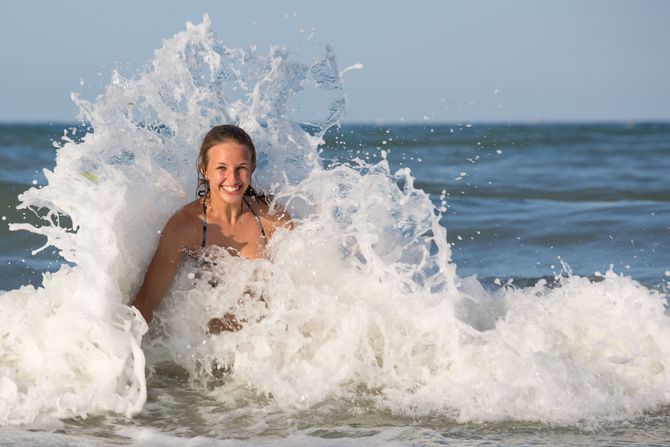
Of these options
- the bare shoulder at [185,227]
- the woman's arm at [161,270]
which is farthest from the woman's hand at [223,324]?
the bare shoulder at [185,227]

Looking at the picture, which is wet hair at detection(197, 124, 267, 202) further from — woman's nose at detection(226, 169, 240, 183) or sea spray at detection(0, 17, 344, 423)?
sea spray at detection(0, 17, 344, 423)

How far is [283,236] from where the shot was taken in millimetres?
5289

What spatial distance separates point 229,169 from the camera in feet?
16.9

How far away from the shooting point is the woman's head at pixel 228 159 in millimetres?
5137

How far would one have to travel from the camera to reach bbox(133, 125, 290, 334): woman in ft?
16.8

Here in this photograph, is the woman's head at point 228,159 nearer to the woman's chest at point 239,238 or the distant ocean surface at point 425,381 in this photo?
the woman's chest at point 239,238

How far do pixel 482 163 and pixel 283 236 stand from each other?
12.8 meters

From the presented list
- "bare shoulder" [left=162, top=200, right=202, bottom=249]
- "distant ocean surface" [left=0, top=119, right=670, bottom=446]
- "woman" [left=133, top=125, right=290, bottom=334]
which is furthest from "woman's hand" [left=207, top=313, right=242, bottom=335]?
"bare shoulder" [left=162, top=200, right=202, bottom=249]

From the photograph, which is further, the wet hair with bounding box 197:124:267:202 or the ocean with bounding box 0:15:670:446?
the wet hair with bounding box 197:124:267:202

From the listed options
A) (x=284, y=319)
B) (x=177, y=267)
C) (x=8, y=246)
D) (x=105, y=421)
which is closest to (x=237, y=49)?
(x=177, y=267)

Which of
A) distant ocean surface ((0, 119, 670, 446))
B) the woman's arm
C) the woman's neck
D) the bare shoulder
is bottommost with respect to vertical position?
distant ocean surface ((0, 119, 670, 446))

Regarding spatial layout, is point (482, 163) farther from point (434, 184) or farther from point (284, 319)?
point (284, 319)

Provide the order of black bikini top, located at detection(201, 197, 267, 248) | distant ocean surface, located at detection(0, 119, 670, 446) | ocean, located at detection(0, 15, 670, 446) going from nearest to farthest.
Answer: distant ocean surface, located at detection(0, 119, 670, 446)
ocean, located at detection(0, 15, 670, 446)
black bikini top, located at detection(201, 197, 267, 248)

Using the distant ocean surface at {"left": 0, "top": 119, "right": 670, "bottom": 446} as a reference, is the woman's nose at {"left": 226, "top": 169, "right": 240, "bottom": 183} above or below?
above
